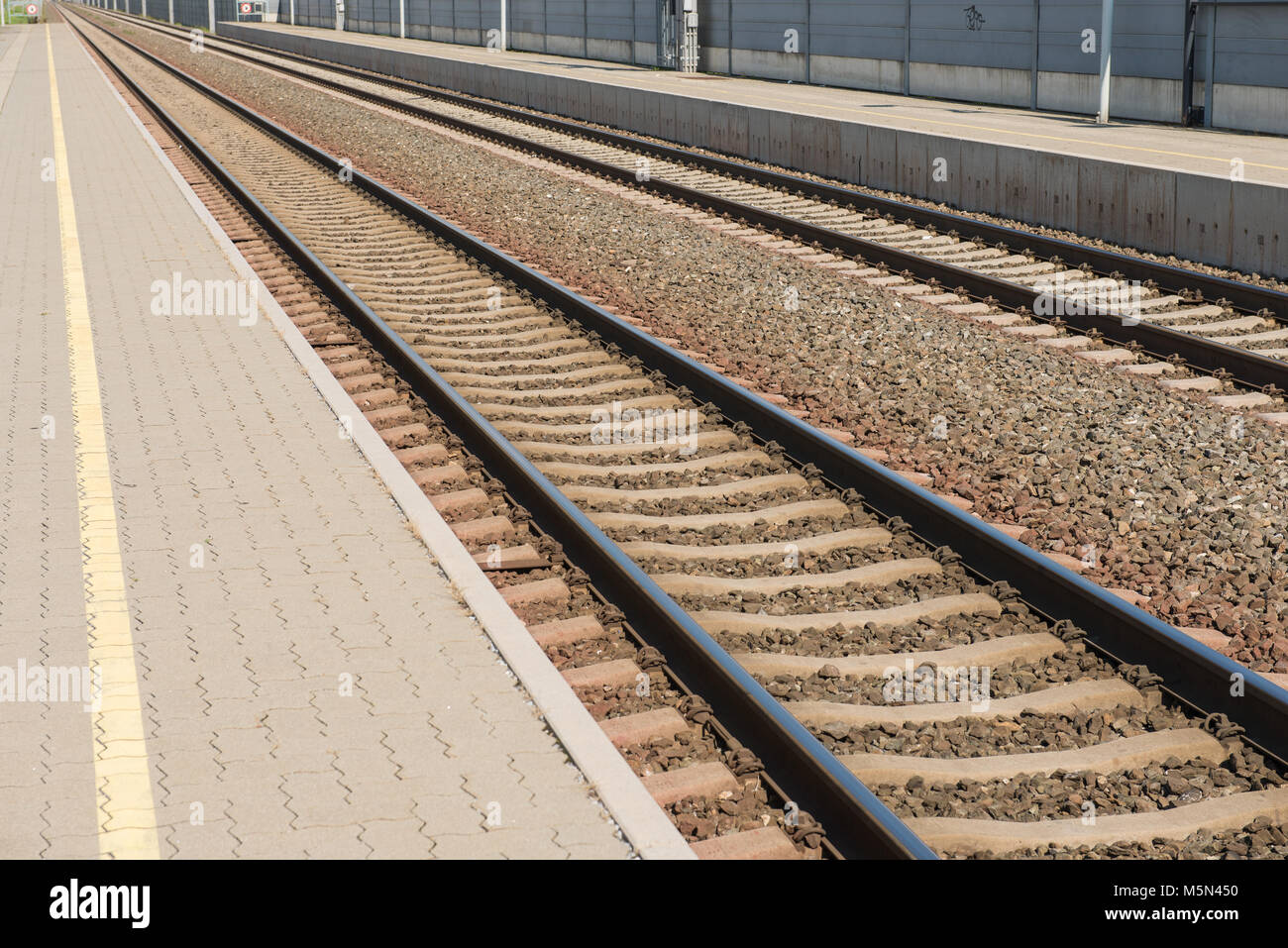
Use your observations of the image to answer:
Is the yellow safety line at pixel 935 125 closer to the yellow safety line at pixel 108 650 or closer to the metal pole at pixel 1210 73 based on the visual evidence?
the metal pole at pixel 1210 73

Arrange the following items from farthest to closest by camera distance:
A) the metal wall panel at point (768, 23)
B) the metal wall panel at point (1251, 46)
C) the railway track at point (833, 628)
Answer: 1. the metal wall panel at point (768, 23)
2. the metal wall panel at point (1251, 46)
3. the railway track at point (833, 628)

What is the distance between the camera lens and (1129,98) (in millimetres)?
27219

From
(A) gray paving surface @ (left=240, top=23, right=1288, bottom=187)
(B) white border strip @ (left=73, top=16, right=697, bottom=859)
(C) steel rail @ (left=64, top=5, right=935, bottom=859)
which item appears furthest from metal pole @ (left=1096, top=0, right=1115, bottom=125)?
(B) white border strip @ (left=73, top=16, right=697, bottom=859)

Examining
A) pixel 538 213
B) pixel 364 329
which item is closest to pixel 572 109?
pixel 538 213

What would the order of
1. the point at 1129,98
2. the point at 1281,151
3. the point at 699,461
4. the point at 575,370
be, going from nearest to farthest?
the point at 699,461
the point at 575,370
the point at 1281,151
the point at 1129,98

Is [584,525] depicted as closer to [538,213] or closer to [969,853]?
[969,853]

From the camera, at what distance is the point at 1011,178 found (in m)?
18.4

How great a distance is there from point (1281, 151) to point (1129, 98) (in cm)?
669

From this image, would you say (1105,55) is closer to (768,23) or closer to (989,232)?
(989,232)

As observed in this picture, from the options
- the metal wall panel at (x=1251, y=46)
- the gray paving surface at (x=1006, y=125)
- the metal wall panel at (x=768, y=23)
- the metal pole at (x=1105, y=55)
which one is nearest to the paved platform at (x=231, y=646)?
the gray paving surface at (x=1006, y=125)

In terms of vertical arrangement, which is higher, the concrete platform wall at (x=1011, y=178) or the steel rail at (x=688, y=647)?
the concrete platform wall at (x=1011, y=178)

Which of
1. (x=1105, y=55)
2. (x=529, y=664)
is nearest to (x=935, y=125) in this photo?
(x=1105, y=55)

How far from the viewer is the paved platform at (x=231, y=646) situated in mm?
4789

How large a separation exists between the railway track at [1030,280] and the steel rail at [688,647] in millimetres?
4017
